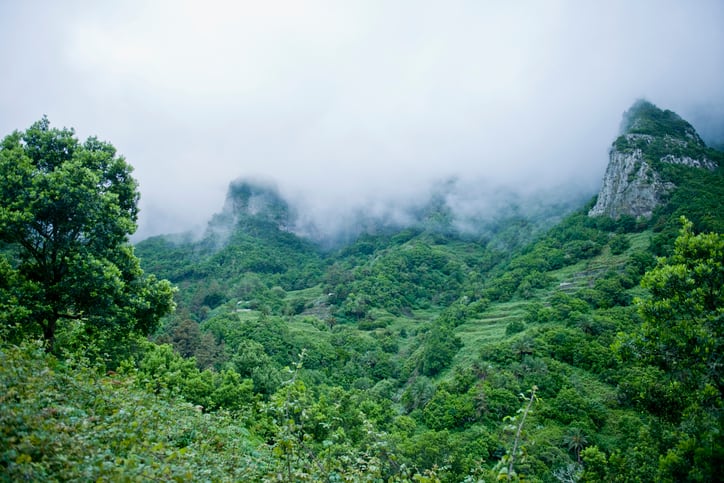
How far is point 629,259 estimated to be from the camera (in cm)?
6431

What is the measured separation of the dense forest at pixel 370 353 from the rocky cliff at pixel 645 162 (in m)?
1.07

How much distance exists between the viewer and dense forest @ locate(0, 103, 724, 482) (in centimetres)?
609

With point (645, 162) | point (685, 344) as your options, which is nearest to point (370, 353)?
point (685, 344)

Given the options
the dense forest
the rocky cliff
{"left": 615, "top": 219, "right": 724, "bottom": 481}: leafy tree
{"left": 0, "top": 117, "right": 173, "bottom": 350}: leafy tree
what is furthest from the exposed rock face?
{"left": 0, "top": 117, "right": 173, "bottom": 350}: leafy tree

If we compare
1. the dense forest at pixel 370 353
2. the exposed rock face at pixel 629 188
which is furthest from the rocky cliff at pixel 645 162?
the dense forest at pixel 370 353

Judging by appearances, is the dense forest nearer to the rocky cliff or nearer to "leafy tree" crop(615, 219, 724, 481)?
"leafy tree" crop(615, 219, 724, 481)

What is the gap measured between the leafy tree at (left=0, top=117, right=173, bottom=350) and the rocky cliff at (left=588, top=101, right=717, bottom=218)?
336 feet

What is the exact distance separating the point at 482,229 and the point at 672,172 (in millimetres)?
77796

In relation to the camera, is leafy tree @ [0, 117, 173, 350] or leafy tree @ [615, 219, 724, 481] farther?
leafy tree @ [0, 117, 173, 350]

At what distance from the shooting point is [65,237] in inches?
490

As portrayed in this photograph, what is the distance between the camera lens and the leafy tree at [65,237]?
Answer: 11586 millimetres

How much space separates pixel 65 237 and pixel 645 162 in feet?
379

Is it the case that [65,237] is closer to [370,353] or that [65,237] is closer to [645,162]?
[370,353]

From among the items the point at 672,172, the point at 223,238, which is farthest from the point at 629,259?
the point at 223,238
